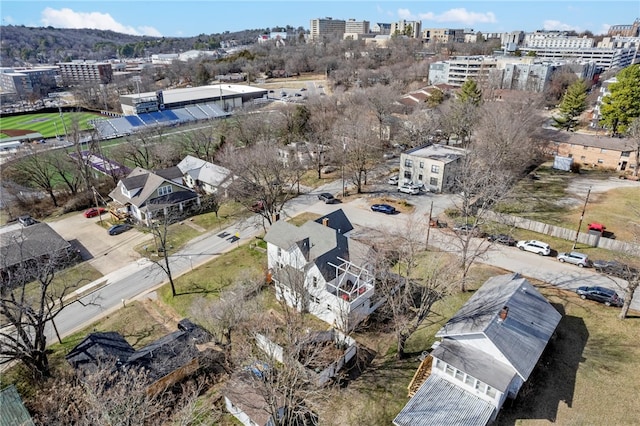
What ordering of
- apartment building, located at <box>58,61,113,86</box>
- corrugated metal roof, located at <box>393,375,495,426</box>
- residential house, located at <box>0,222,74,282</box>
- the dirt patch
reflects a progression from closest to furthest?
corrugated metal roof, located at <box>393,375,495,426</box>
residential house, located at <box>0,222,74,282</box>
the dirt patch
apartment building, located at <box>58,61,113,86</box>

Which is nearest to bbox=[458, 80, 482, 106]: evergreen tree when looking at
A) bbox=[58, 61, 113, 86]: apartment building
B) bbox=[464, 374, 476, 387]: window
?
bbox=[464, 374, 476, 387]: window

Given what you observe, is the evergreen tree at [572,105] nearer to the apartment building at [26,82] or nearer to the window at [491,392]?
the window at [491,392]

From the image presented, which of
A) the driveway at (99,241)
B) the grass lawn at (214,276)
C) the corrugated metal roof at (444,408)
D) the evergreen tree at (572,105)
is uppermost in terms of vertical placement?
the evergreen tree at (572,105)

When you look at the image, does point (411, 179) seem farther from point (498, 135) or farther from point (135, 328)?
point (135, 328)

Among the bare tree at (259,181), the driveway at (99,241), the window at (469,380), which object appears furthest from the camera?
the bare tree at (259,181)

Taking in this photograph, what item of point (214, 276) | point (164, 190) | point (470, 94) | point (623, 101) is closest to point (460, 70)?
point (470, 94)

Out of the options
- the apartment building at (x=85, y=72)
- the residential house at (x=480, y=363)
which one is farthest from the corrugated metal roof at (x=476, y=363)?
the apartment building at (x=85, y=72)

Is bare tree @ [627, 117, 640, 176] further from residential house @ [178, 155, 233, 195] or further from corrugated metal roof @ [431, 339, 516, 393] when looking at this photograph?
residential house @ [178, 155, 233, 195]
